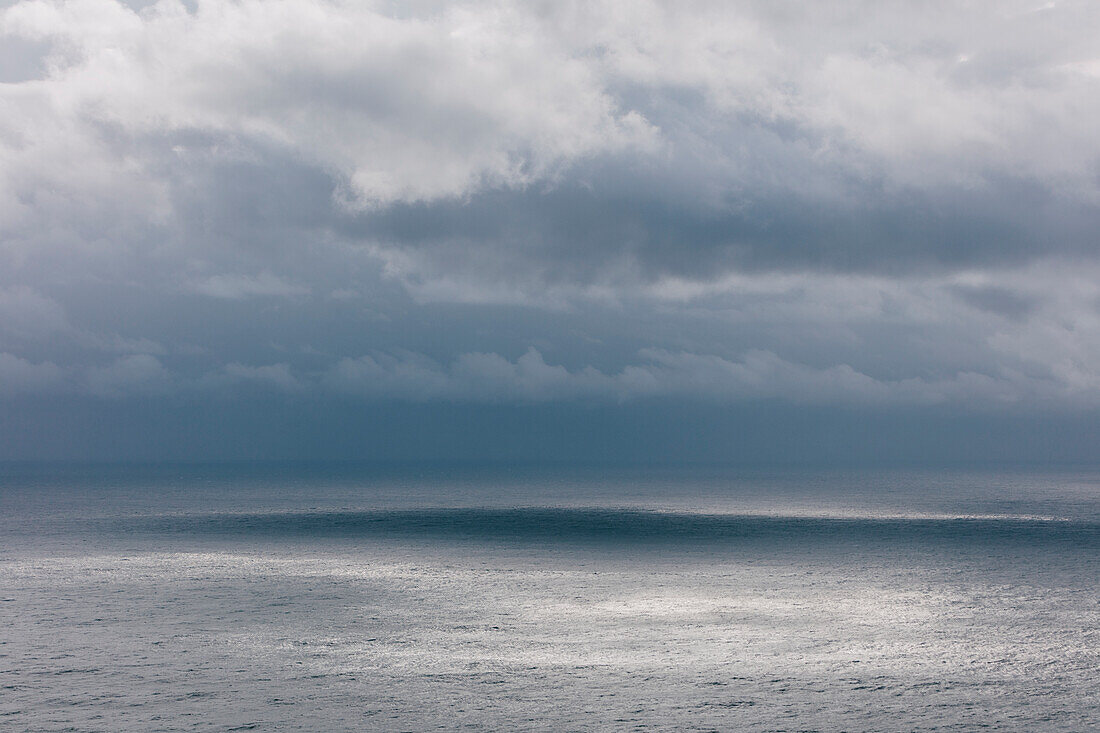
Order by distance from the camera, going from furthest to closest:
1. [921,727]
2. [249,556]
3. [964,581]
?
[249,556], [964,581], [921,727]

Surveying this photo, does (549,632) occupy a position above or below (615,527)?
above

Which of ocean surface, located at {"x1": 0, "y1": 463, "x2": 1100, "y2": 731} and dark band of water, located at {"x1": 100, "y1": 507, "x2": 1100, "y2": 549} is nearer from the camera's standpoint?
ocean surface, located at {"x1": 0, "y1": 463, "x2": 1100, "y2": 731}

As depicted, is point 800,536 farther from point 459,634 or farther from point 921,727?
point 921,727

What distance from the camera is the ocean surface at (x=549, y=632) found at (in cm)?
3834

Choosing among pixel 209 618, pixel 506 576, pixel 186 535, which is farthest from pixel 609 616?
pixel 186 535

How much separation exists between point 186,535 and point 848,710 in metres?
88.7

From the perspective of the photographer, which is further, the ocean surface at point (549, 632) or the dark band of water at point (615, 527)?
the dark band of water at point (615, 527)

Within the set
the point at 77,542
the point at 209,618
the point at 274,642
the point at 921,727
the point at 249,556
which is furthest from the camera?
the point at 77,542

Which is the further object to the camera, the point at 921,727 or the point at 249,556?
the point at 249,556

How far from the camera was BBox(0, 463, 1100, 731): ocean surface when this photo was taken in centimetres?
3834

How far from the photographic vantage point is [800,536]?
107 meters

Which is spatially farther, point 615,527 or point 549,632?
point 615,527

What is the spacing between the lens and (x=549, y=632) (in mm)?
52062

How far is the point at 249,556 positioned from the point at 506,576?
92.6ft
